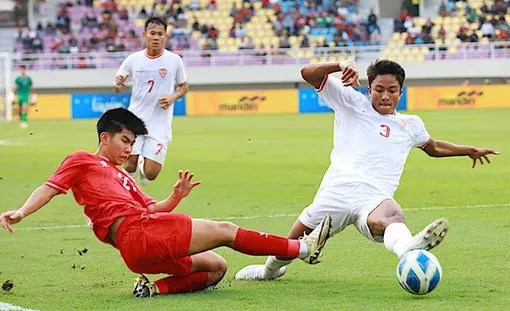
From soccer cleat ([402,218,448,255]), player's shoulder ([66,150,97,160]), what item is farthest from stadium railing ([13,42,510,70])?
soccer cleat ([402,218,448,255])

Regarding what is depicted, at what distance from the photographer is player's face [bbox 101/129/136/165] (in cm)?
726

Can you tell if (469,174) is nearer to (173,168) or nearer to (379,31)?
(173,168)

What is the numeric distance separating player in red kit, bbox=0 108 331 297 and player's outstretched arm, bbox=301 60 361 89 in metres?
1.16

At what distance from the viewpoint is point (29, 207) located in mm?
6836

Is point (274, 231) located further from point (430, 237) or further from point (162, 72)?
point (430, 237)

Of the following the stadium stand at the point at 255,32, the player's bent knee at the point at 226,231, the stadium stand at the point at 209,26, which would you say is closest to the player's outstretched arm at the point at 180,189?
the player's bent knee at the point at 226,231

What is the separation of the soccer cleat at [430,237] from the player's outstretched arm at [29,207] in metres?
2.33

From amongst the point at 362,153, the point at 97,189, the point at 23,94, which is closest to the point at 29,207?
the point at 97,189

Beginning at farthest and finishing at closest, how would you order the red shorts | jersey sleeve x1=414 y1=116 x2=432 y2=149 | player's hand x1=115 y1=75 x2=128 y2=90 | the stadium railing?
the stadium railing, player's hand x1=115 y1=75 x2=128 y2=90, jersey sleeve x1=414 y1=116 x2=432 y2=149, the red shorts

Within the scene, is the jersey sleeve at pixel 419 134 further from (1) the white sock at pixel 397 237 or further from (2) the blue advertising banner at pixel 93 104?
(2) the blue advertising banner at pixel 93 104

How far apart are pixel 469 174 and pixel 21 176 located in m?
7.58

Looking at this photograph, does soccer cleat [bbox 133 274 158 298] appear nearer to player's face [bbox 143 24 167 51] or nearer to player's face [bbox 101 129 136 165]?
A: player's face [bbox 101 129 136 165]

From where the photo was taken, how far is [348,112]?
318 inches

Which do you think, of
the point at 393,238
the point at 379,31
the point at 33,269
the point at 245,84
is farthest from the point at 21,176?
the point at 379,31
